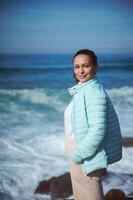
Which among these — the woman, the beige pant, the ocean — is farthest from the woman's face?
the ocean

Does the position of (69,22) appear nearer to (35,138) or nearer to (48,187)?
(35,138)

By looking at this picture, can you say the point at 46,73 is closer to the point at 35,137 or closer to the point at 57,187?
the point at 35,137

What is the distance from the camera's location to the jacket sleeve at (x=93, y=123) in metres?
1.64

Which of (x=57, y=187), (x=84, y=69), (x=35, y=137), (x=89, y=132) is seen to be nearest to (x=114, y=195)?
(x=57, y=187)

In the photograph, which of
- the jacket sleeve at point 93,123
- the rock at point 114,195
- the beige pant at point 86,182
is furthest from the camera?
the rock at point 114,195

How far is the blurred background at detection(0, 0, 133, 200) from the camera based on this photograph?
2404 mm

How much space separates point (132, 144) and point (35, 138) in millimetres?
650

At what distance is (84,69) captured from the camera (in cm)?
180

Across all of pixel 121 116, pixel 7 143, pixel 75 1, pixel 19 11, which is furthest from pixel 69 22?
pixel 7 143

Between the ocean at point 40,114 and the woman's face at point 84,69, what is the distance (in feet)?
2.06

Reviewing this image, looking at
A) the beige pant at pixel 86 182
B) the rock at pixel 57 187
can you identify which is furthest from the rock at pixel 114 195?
the beige pant at pixel 86 182

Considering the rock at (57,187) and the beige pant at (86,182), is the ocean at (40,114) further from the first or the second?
the beige pant at (86,182)

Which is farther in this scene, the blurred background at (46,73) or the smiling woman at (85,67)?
the blurred background at (46,73)

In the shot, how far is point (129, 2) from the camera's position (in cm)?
246
